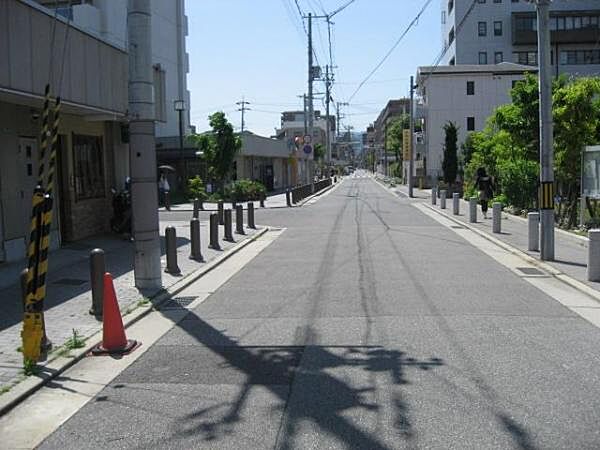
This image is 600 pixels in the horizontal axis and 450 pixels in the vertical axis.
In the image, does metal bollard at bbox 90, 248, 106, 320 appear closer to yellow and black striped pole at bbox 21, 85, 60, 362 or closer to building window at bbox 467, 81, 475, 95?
yellow and black striped pole at bbox 21, 85, 60, 362

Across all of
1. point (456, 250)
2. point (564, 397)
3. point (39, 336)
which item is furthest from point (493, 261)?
point (39, 336)

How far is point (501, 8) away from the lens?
75312 millimetres

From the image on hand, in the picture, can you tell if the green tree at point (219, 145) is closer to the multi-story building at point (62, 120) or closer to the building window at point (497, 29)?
the multi-story building at point (62, 120)

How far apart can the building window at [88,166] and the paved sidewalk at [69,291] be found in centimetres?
129

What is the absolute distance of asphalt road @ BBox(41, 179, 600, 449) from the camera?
4.88 meters

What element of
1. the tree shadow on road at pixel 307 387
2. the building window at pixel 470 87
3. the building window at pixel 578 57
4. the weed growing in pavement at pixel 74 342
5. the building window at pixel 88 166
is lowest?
the tree shadow on road at pixel 307 387

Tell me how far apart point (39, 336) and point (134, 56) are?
5253 millimetres

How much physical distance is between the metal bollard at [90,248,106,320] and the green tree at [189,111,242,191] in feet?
99.6

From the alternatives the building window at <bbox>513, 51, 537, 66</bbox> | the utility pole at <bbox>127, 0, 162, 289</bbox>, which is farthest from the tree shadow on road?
the building window at <bbox>513, 51, 537, 66</bbox>

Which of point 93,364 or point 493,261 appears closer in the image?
point 93,364

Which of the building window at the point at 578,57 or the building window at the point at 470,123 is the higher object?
the building window at the point at 578,57

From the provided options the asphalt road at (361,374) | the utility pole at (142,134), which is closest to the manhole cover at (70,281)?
the utility pole at (142,134)

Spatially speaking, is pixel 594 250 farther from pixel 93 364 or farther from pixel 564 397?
pixel 93 364

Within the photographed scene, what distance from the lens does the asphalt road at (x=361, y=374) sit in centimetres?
488
